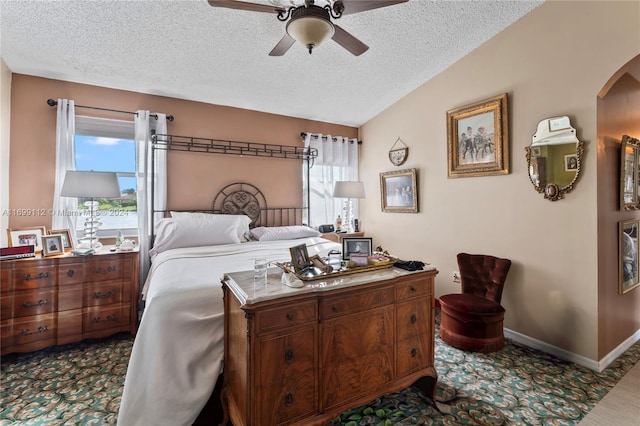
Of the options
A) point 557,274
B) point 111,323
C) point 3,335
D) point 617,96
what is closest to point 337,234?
point 557,274

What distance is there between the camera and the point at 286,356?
1358 millimetres

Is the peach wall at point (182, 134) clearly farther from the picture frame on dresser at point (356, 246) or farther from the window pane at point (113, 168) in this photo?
the picture frame on dresser at point (356, 246)

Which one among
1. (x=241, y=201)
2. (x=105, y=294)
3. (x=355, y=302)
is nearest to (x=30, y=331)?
(x=105, y=294)

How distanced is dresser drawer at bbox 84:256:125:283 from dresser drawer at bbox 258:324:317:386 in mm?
2248

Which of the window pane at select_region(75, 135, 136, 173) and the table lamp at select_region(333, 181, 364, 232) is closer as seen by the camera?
the window pane at select_region(75, 135, 136, 173)

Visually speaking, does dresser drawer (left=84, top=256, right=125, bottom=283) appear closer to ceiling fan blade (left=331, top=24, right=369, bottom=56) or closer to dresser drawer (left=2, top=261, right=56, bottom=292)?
dresser drawer (left=2, top=261, right=56, bottom=292)

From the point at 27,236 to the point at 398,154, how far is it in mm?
4376

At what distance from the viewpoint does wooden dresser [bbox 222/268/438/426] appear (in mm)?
1306

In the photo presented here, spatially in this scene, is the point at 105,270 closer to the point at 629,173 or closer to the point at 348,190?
the point at 348,190

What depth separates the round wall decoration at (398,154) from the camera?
13.2 feet

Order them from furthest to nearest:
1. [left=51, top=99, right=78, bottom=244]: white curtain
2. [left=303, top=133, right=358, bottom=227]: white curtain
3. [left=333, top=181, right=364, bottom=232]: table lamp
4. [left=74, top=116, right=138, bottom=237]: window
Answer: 1. [left=303, top=133, right=358, bottom=227]: white curtain
2. [left=333, top=181, right=364, bottom=232]: table lamp
3. [left=74, top=116, right=138, bottom=237]: window
4. [left=51, top=99, right=78, bottom=244]: white curtain

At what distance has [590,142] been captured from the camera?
7.55ft

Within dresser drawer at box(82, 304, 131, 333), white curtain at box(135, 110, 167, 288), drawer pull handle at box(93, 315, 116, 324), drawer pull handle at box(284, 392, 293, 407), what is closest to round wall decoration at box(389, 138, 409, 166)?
white curtain at box(135, 110, 167, 288)

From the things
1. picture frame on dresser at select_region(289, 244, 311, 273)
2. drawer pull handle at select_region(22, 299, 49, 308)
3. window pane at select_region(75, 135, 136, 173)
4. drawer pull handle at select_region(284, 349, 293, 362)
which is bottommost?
drawer pull handle at select_region(22, 299, 49, 308)
